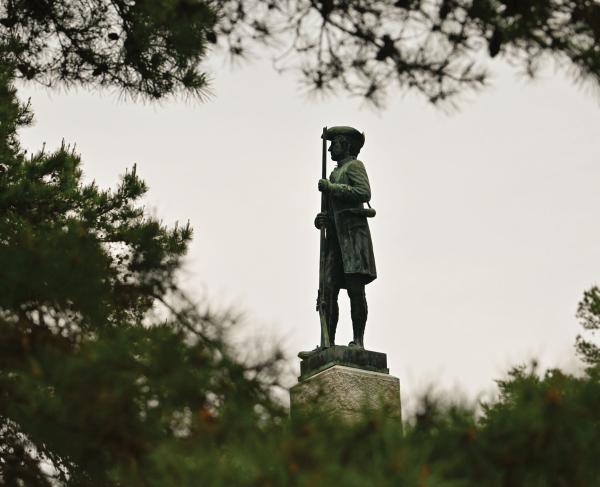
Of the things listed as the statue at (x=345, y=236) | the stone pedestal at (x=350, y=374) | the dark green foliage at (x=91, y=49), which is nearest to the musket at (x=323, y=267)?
the statue at (x=345, y=236)

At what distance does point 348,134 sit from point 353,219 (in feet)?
2.39

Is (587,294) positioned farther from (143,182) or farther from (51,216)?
(51,216)

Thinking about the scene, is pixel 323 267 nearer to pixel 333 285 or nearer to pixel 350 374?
pixel 333 285

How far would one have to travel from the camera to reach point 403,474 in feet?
6.91

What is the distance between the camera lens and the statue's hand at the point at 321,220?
7.65m

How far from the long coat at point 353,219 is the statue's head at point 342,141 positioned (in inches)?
5.6

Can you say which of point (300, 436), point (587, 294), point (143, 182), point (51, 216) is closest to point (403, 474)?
point (300, 436)

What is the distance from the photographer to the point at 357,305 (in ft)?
24.0

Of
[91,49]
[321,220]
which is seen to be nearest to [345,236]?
[321,220]

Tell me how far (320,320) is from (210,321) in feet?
13.2

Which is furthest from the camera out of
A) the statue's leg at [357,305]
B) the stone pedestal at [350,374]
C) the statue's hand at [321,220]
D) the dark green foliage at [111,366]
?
the statue's hand at [321,220]

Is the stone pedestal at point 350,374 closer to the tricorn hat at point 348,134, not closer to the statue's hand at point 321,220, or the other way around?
the statue's hand at point 321,220

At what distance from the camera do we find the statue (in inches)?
288

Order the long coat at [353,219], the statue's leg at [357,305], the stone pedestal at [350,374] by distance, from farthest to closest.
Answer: the long coat at [353,219], the statue's leg at [357,305], the stone pedestal at [350,374]
